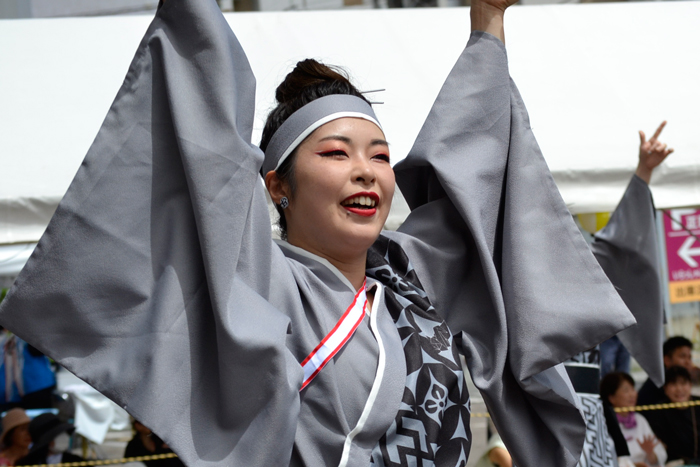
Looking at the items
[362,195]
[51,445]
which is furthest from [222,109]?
[51,445]

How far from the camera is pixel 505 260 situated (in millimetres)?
1251

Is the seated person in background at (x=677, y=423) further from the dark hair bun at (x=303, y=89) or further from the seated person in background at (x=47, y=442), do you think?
the dark hair bun at (x=303, y=89)

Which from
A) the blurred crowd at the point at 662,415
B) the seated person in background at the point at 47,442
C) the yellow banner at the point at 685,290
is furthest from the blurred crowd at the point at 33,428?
the yellow banner at the point at 685,290

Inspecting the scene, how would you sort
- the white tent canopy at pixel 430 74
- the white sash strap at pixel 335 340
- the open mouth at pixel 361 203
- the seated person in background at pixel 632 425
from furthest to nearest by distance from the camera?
the seated person in background at pixel 632 425, the white tent canopy at pixel 430 74, the open mouth at pixel 361 203, the white sash strap at pixel 335 340

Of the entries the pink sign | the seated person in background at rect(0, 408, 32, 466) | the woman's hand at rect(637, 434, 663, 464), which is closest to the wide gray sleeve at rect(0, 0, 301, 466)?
the seated person in background at rect(0, 408, 32, 466)

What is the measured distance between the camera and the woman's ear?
120 centimetres

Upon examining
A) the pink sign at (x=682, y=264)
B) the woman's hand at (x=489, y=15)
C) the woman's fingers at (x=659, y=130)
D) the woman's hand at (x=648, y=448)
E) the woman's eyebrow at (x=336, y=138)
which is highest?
the woman's hand at (x=489, y=15)

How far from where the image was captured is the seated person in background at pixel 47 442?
126 inches

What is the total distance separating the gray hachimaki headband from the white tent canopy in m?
0.78

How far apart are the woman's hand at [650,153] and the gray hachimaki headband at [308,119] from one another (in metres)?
1.32

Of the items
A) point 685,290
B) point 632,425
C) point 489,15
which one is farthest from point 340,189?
point 685,290

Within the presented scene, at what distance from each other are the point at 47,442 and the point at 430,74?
2.46 metres

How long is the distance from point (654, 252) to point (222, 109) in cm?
199

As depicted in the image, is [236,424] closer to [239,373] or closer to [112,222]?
[239,373]
